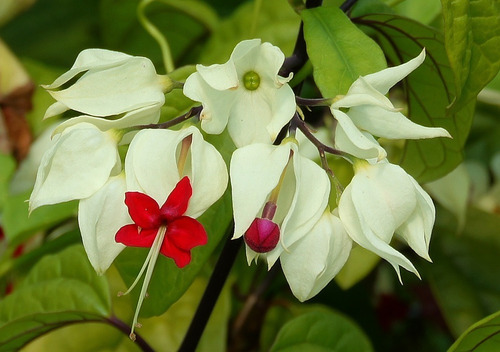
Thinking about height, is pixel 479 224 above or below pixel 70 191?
below

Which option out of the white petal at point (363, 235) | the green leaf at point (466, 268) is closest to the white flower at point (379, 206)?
the white petal at point (363, 235)

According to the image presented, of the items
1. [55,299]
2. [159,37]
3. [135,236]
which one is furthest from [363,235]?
[159,37]

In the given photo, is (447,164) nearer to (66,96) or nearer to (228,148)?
(228,148)

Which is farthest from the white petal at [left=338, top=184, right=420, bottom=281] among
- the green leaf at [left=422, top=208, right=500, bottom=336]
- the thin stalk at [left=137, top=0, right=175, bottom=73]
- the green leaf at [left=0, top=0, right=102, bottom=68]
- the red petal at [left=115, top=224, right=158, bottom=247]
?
the green leaf at [left=0, top=0, right=102, bottom=68]

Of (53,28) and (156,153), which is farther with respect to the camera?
(53,28)

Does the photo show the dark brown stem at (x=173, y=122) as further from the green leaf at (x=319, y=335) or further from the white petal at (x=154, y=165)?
the green leaf at (x=319, y=335)

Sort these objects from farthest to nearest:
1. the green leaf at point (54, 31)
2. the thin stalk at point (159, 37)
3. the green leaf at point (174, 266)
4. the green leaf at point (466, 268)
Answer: the green leaf at point (54, 31) → the green leaf at point (466, 268) → the thin stalk at point (159, 37) → the green leaf at point (174, 266)

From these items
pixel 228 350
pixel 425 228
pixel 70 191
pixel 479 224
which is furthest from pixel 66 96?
pixel 479 224
